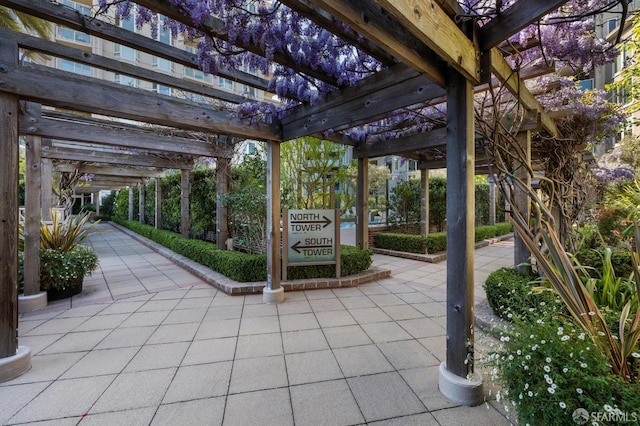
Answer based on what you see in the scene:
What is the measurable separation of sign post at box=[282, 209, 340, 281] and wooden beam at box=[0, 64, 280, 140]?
5.42 ft

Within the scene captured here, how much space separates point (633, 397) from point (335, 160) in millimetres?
4855

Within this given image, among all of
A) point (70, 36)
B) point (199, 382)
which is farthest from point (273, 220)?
point (70, 36)

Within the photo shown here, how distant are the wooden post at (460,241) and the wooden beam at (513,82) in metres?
0.33

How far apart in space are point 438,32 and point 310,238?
3241 millimetres

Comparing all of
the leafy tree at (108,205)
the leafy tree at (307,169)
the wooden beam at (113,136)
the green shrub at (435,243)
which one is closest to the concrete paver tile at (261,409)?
the leafy tree at (307,169)

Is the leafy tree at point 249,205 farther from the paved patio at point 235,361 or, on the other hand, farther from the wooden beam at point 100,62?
the wooden beam at point 100,62

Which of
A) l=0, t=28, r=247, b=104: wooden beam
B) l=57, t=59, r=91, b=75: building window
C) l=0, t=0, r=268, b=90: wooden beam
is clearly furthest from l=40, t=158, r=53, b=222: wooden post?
l=57, t=59, r=91, b=75: building window

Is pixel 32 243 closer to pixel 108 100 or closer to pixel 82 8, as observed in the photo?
pixel 108 100

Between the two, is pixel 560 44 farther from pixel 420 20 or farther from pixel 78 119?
pixel 78 119

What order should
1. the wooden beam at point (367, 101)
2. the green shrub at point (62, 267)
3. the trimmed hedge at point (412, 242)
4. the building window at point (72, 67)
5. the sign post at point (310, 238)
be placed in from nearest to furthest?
1. the wooden beam at point (367, 101)
2. the green shrub at point (62, 267)
3. the sign post at point (310, 238)
4. the trimmed hedge at point (412, 242)
5. the building window at point (72, 67)

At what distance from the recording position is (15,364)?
1961 millimetres

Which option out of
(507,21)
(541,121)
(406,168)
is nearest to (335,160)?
(541,121)

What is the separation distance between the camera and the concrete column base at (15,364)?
6.27ft

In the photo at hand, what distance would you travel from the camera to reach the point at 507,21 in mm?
1583
